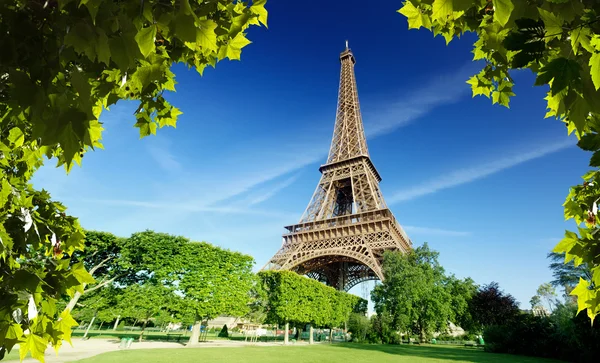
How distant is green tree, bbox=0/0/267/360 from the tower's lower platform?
3112 centimetres

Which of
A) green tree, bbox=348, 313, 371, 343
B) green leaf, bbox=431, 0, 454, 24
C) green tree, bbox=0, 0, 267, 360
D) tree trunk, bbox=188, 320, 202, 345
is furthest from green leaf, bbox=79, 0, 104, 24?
green tree, bbox=348, 313, 371, 343

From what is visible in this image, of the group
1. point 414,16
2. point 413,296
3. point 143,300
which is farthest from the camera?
point 413,296

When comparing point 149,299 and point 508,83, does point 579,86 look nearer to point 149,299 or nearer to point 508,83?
point 508,83

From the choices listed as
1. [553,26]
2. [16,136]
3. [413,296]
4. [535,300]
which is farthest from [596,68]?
[535,300]

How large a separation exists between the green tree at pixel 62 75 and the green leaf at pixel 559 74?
1254 mm

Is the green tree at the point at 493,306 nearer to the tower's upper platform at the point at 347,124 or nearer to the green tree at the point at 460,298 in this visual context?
the green tree at the point at 460,298

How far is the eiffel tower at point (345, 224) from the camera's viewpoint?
3397cm

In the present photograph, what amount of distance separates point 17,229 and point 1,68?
4.92 ft

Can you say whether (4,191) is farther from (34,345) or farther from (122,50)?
(122,50)

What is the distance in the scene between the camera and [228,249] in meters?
23.3

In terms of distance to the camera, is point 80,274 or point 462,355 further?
point 462,355

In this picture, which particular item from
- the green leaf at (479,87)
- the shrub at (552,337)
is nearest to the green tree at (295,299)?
the shrub at (552,337)

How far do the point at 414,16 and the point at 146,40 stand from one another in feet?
7.80

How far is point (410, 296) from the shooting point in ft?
98.5
